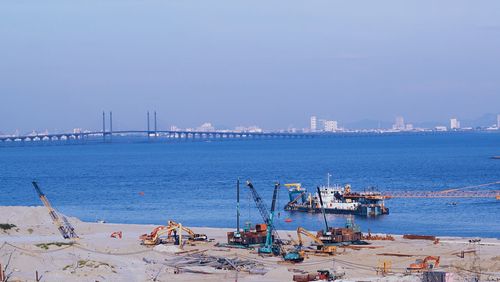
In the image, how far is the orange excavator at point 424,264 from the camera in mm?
36500

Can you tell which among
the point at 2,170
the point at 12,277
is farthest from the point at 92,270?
the point at 2,170

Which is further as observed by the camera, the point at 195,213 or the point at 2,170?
the point at 2,170

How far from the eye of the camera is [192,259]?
4044 centimetres

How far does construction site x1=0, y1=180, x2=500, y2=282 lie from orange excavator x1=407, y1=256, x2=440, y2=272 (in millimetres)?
15

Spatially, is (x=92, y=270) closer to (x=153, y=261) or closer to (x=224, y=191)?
(x=153, y=261)

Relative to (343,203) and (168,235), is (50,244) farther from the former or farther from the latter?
(343,203)

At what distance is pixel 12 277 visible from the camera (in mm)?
34688

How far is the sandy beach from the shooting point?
117 ft

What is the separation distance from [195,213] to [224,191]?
16.7 m

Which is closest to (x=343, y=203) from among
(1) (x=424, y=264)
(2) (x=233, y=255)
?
(2) (x=233, y=255)

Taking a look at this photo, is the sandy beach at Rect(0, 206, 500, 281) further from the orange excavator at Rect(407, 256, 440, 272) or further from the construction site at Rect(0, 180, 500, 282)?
the orange excavator at Rect(407, 256, 440, 272)

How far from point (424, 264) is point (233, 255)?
28.5ft

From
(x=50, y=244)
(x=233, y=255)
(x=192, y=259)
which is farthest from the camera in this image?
(x=50, y=244)

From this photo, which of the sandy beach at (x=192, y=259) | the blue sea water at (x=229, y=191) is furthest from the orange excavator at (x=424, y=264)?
the blue sea water at (x=229, y=191)
